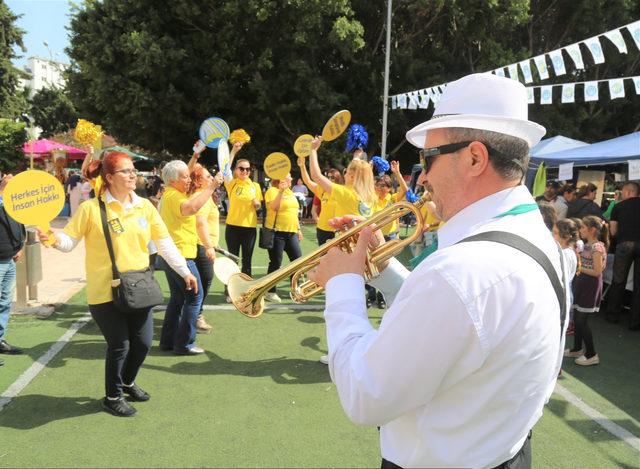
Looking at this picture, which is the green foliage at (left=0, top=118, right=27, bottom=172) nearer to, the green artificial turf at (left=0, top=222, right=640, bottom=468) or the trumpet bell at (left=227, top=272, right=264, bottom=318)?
the green artificial turf at (left=0, top=222, right=640, bottom=468)

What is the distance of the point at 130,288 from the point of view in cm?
339

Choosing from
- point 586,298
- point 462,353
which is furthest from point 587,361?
point 462,353

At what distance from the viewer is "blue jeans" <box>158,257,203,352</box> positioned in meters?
4.78

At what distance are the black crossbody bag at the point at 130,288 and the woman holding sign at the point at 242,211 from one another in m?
3.18

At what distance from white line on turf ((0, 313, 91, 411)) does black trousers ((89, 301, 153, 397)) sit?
3.13 ft

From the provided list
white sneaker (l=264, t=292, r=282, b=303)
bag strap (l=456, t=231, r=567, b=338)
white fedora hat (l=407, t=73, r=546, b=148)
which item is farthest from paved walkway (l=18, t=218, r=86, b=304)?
bag strap (l=456, t=231, r=567, b=338)

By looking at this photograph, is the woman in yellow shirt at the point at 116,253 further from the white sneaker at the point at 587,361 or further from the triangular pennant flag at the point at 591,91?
the triangular pennant flag at the point at 591,91

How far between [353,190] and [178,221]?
1956 millimetres

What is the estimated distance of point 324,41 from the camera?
61.7ft

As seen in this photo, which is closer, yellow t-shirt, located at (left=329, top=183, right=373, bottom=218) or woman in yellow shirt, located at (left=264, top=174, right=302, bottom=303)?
yellow t-shirt, located at (left=329, top=183, right=373, bottom=218)

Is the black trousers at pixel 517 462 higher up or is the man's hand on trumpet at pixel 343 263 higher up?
the man's hand on trumpet at pixel 343 263

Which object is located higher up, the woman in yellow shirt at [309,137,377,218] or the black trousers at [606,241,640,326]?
the woman in yellow shirt at [309,137,377,218]

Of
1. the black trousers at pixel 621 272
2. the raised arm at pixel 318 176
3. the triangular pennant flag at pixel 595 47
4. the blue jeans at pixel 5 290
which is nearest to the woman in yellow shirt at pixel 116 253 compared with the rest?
the blue jeans at pixel 5 290

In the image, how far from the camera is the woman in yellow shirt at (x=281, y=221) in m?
6.90
